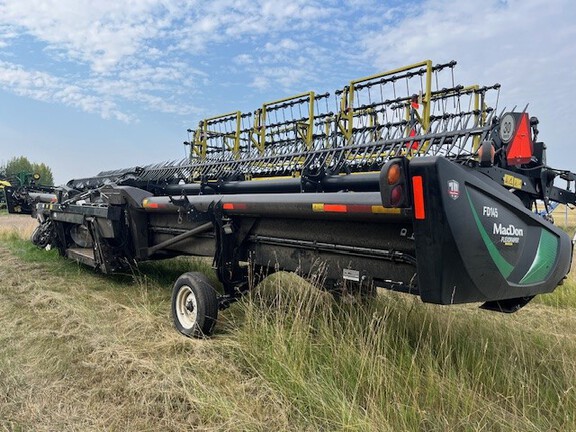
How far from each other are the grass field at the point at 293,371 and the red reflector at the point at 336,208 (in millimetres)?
716

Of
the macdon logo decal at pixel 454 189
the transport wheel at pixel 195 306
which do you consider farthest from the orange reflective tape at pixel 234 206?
the macdon logo decal at pixel 454 189

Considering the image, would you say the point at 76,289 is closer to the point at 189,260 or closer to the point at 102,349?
the point at 189,260

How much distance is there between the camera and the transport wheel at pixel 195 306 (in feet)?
12.2

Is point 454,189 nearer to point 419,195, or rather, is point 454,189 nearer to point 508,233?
point 419,195

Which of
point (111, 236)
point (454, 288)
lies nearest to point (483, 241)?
point (454, 288)

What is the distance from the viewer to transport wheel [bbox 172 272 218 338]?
147 inches

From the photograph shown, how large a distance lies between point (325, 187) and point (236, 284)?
45.9 inches

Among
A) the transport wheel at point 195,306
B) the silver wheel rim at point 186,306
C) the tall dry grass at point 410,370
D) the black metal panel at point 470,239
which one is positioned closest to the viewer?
the tall dry grass at point 410,370

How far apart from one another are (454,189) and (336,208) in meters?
0.75

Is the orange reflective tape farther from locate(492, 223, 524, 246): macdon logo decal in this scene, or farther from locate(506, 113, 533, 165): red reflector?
locate(506, 113, 533, 165): red reflector

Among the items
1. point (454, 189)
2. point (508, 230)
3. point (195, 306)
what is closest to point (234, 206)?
point (195, 306)

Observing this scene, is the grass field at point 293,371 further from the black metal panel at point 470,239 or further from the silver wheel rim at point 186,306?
the black metal panel at point 470,239

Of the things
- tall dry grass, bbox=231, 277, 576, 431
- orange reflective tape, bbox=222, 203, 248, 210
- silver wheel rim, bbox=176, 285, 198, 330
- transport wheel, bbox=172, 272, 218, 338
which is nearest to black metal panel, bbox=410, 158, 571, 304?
tall dry grass, bbox=231, 277, 576, 431

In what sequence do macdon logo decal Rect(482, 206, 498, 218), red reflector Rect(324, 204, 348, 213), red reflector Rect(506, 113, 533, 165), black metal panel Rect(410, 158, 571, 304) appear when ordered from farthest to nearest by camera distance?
red reflector Rect(506, 113, 533, 165) < red reflector Rect(324, 204, 348, 213) < macdon logo decal Rect(482, 206, 498, 218) < black metal panel Rect(410, 158, 571, 304)
